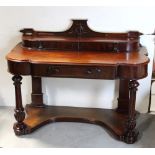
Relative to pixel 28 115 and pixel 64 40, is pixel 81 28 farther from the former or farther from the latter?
pixel 28 115

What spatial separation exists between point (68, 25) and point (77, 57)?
46cm

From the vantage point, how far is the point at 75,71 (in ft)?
6.54

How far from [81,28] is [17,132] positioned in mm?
1055

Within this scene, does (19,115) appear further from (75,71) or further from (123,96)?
(123,96)

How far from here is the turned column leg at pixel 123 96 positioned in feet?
8.30

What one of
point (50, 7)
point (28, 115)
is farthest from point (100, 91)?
point (50, 7)

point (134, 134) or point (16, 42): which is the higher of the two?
point (16, 42)

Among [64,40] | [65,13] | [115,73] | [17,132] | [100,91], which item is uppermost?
[65,13]

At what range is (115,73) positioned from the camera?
77.3 inches

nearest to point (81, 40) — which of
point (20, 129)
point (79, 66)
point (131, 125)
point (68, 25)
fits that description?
point (68, 25)

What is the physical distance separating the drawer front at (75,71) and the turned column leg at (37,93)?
0.59 meters

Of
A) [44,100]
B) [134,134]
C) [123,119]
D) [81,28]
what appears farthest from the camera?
[44,100]

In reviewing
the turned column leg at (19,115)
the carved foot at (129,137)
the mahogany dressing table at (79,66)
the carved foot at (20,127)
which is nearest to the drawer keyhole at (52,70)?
the mahogany dressing table at (79,66)

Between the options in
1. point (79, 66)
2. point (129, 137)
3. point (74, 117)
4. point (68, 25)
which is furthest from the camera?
point (74, 117)
